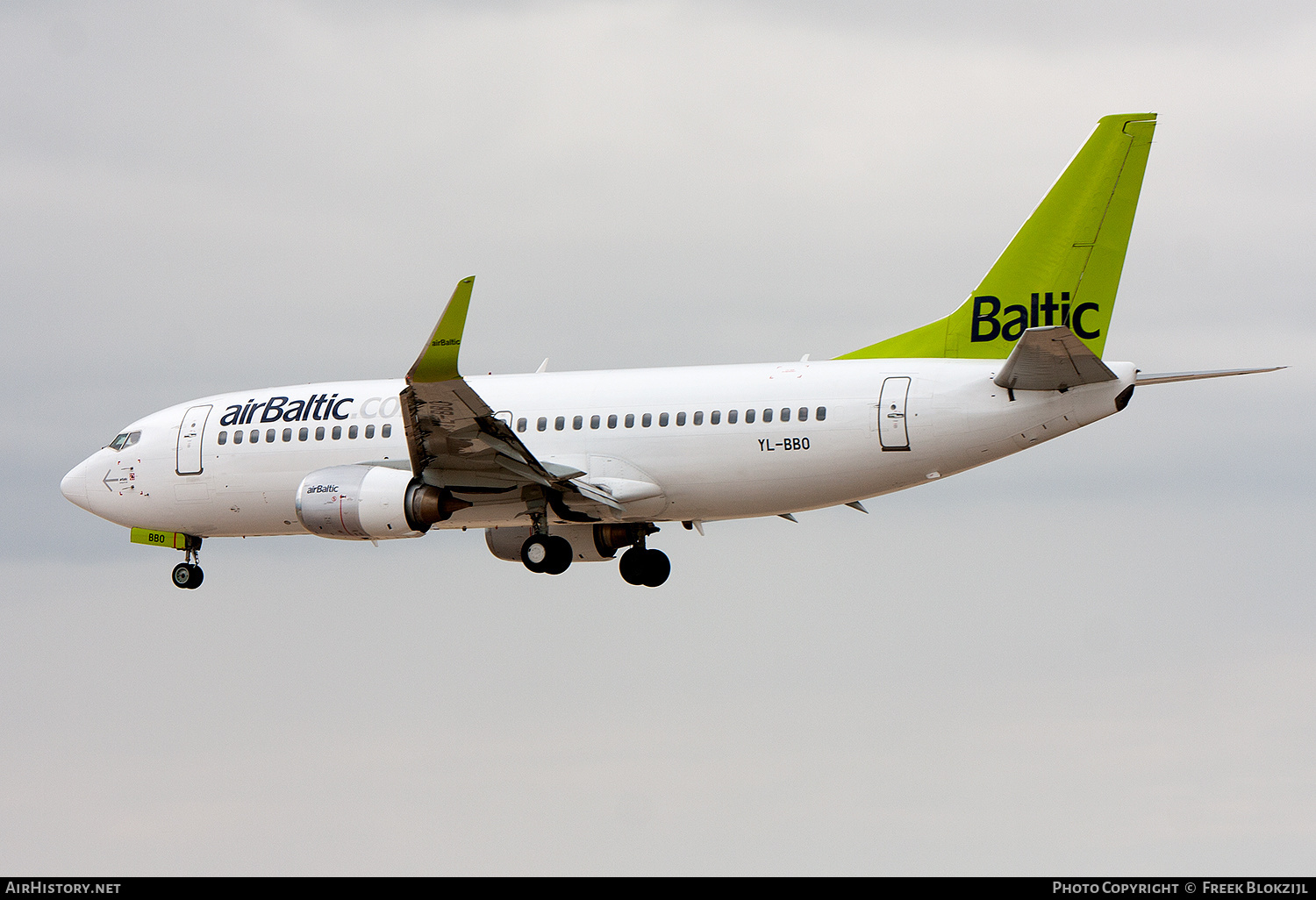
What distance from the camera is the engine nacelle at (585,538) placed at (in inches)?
1473

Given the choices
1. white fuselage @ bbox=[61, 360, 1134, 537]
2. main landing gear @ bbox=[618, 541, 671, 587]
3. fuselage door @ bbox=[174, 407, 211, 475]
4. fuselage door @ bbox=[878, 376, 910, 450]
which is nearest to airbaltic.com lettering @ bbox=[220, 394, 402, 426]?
white fuselage @ bbox=[61, 360, 1134, 537]

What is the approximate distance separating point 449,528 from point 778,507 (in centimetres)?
698

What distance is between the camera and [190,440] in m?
37.4

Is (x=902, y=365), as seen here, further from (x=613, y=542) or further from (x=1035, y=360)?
(x=613, y=542)

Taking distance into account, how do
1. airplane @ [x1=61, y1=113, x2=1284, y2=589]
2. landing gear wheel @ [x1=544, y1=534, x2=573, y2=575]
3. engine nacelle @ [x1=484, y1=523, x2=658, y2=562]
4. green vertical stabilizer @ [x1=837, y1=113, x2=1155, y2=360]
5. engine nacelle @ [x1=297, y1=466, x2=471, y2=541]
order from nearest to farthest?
airplane @ [x1=61, y1=113, x2=1284, y2=589], green vertical stabilizer @ [x1=837, y1=113, x2=1155, y2=360], engine nacelle @ [x1=297, y1=466, x2=471, y2=541], landing gear wheel @ [x1=544, y1=534, x2=573, y2=575], engine nacelle @ [x1=484, y1=523, x2=658, y2=562]

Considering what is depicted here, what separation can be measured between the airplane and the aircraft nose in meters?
3.01

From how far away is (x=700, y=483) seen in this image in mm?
32875

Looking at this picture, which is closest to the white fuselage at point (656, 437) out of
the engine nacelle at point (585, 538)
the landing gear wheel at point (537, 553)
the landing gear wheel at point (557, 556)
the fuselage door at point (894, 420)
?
the fuselage door at point (894, 420)

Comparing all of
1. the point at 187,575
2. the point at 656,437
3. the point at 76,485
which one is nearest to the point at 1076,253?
the point at 656,437

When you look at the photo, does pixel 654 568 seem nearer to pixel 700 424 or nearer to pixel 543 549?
pixel 543 549

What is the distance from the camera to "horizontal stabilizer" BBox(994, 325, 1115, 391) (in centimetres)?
2886

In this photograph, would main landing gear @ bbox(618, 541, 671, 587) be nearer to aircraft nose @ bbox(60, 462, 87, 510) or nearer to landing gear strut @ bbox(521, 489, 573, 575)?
landing gear strut @ bbox(521, 489, 573, 575)

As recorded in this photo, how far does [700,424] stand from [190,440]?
11859mm

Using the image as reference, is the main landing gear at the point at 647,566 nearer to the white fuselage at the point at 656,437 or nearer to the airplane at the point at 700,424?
the airplane at the point at 700,424
